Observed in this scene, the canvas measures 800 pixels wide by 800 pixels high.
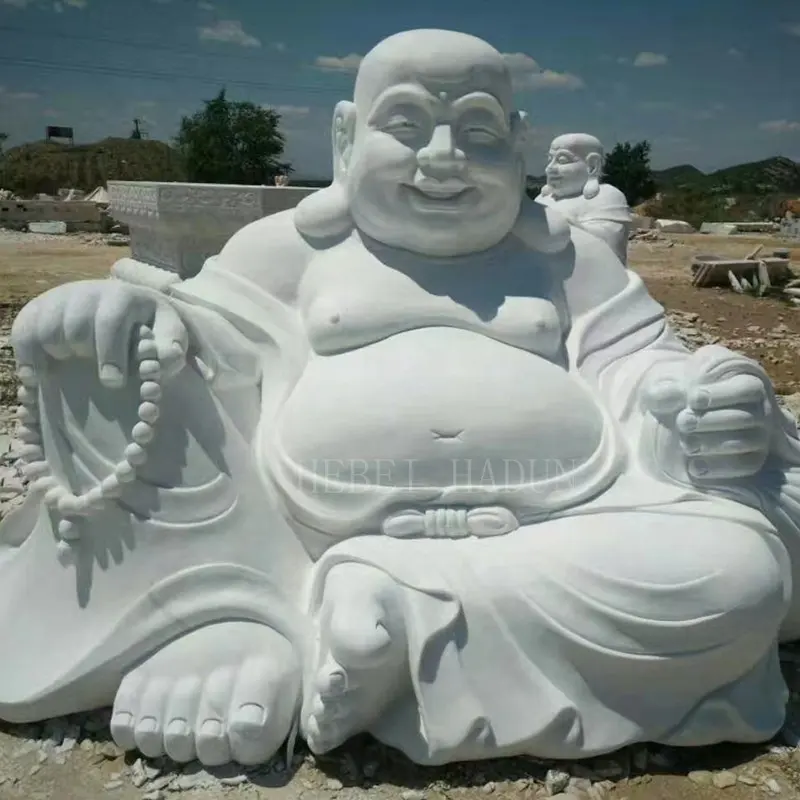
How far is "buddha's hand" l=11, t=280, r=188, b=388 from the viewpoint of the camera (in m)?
1.85

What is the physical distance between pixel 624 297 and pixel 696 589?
935 millimetres

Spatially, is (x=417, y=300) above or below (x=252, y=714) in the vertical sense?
above

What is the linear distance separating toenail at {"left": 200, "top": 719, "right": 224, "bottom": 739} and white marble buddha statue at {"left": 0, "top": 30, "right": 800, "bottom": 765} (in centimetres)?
2

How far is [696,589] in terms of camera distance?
69.6 inches

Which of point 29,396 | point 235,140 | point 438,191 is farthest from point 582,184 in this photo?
point 235,140

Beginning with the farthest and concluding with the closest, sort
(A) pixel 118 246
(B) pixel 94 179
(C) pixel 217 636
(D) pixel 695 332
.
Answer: (B) pixel 94 179
(A) pixel 118 246
(D) pixel 695 332
(C) pixel 217 636

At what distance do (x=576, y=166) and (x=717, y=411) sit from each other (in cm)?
393

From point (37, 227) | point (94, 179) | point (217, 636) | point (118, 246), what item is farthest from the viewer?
point (94, 179)

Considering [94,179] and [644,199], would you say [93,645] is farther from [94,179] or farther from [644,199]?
[94,179]

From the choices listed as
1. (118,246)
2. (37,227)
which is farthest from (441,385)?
(37,227)

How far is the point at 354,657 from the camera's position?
5.52ft

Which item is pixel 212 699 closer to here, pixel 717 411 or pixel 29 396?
pixel 29 396

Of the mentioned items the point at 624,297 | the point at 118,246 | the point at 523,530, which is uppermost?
the point at 624,297

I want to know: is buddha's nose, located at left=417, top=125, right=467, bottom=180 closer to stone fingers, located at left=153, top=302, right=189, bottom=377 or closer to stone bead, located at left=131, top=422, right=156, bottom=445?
stone fingers, located at left=153, top=302, right=189, bottom=377
